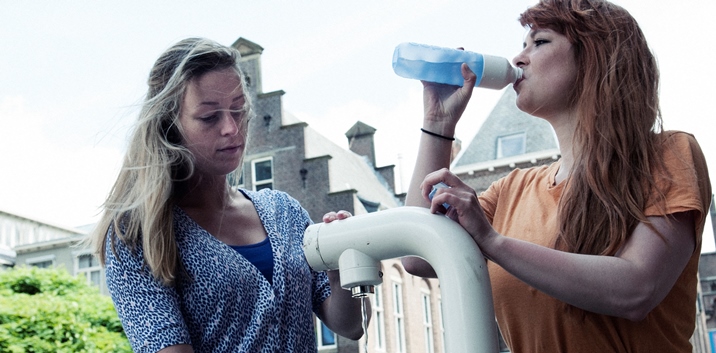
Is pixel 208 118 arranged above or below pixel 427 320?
above

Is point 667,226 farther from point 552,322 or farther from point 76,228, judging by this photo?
point 76,228

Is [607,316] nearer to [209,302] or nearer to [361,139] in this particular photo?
[209,302]

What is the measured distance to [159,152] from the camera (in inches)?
49.8

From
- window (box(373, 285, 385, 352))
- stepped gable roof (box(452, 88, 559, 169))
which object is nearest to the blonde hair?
window (box(373, 285, 385, 352))

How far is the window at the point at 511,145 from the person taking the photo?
13453mm

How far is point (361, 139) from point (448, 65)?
15.2 metres

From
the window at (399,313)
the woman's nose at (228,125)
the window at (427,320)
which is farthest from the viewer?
the window at (427,320)

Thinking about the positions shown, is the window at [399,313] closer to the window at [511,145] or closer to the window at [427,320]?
the window at [427,320]

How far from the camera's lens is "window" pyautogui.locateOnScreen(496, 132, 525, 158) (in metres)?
13.5

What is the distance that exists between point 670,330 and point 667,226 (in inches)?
6.3

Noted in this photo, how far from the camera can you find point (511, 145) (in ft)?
44.5

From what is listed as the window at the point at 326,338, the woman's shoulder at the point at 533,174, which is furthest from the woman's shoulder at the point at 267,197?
the window at the point at 326,338

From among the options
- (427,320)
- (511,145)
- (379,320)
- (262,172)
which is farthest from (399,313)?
(511,145)

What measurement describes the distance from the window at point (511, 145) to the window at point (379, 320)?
10.3 feet
